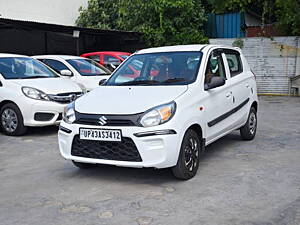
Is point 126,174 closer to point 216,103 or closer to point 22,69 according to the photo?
point 216,103

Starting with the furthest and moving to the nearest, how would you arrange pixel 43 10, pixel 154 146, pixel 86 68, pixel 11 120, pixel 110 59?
1. pixel 43 10
2. pixel 110 59
3. pixel 86 68
4. pixel 11 120
5. pixel 154 146

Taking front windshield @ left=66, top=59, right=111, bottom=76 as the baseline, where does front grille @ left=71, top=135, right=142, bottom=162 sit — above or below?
below

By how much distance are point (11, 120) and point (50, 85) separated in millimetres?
980

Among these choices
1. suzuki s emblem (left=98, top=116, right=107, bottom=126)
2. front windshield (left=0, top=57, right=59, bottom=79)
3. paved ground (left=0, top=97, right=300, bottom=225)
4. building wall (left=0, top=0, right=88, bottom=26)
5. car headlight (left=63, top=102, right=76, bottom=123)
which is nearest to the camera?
paved ground (left=0, top=97, right=300, bottom=225)

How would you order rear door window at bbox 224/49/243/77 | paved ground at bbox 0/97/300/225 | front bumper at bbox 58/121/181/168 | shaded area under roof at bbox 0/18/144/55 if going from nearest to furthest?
paved ground at bbox 0/97/300/225
front bumper at bbox 58/121/181/168
rear door window at bbox 224/49/243/77
shaded area under roof at bbox 0/18/144/55

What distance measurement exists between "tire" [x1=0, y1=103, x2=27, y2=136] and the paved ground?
96cm

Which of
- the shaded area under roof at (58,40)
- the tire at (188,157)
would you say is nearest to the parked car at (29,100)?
the tire at (188,157)

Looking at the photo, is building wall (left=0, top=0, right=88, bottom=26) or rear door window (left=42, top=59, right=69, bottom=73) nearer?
rear door window (left=42, top=59, right=69, bottom=73)

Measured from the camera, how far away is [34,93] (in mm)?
7352

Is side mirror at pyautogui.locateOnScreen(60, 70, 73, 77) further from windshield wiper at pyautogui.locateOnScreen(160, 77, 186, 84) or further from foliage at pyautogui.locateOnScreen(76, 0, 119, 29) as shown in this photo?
foliage at pyautogui.locateOnScreen(76, 0, 119, 29)

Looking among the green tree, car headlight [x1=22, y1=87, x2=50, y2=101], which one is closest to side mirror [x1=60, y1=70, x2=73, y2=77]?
car headlight [x1=22, y1=87, x2=50, y2=101]

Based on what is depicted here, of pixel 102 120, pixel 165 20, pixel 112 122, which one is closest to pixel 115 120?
pixel 112 122

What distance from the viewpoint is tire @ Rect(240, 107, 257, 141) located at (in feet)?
22.1

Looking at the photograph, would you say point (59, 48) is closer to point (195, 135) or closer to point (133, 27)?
point (133, 27)
